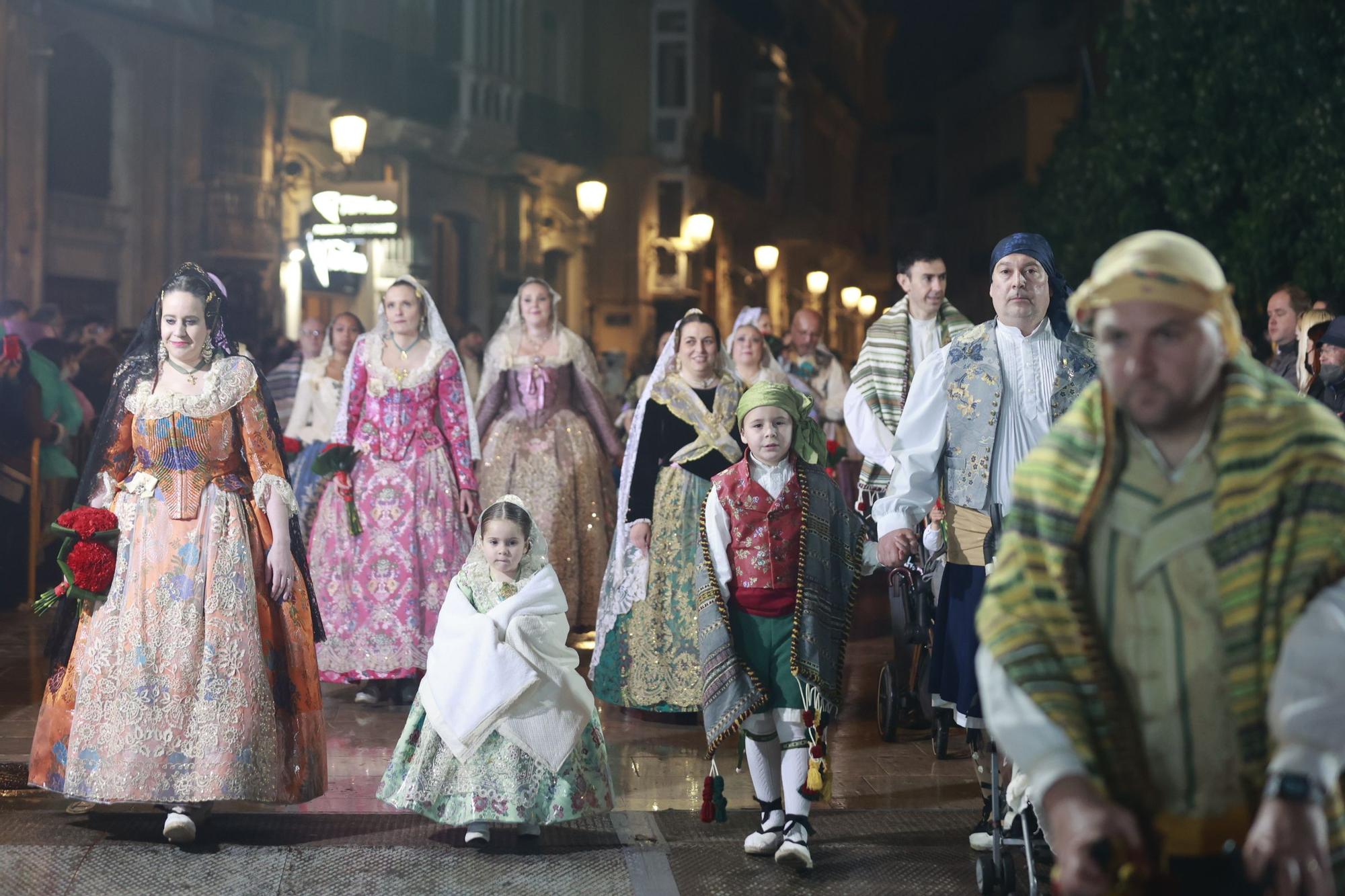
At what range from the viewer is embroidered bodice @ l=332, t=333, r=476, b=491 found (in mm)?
8859

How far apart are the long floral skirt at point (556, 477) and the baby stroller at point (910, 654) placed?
2594 mm

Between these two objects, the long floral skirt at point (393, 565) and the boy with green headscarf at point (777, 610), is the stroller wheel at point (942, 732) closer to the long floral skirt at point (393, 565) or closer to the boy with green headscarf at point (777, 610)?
the boy with green headscarf at point (777, 610)

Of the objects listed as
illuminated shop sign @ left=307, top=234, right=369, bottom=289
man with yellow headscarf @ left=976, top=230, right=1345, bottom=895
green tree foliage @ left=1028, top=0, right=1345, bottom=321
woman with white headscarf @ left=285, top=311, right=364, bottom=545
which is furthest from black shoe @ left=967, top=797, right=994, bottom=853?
illuminated shop sign @ left=307, top=234, right=369, bottom=289

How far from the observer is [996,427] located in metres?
5.39

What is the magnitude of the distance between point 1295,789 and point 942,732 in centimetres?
492

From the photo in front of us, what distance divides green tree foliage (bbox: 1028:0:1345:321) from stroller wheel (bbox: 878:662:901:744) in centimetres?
667

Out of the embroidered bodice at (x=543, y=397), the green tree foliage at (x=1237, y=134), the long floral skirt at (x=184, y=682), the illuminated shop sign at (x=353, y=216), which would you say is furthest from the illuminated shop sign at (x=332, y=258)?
the long floral skirt at (x=184, y=682)

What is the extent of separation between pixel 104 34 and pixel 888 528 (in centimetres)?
1753

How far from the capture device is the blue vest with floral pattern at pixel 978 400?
17.6ft

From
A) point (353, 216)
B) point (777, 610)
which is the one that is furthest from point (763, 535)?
point (353, 216)

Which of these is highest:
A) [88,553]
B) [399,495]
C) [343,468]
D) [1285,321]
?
[1285,321]

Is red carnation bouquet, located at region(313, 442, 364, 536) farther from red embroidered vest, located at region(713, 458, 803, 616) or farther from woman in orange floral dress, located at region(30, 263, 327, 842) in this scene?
red embroidered vest, located at region(713, 458, 803, 616)

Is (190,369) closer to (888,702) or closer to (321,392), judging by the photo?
(888,702)

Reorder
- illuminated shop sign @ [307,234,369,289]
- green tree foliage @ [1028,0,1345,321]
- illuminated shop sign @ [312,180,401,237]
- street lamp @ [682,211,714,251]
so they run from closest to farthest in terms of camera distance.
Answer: green tree foliage @ [1028,0,1345,321] → illuminated shop sign @ [312,180,401,237] → illuminated shop sign @ [307,234,369,289] → street lamp @ [682,211,714,251]
